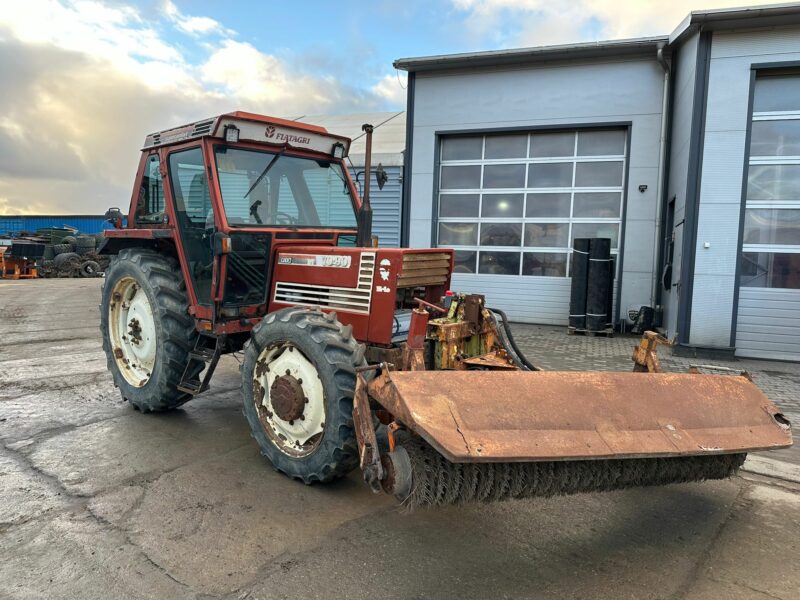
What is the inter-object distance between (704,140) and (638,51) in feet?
9.70

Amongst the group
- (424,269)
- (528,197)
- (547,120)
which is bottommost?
(424,269)

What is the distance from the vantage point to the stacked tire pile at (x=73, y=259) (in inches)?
900

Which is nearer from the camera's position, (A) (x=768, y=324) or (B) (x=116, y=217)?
(B) (x=116, y=217)

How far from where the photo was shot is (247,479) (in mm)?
3764

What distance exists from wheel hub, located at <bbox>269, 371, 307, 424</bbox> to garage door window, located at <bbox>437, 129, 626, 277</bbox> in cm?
891

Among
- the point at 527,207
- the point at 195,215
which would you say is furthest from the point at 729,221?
the point at 195,215

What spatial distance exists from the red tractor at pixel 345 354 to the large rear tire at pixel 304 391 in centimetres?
1

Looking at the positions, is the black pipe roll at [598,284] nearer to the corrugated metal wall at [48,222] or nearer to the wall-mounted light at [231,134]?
the wall-mounted light at [231,134]

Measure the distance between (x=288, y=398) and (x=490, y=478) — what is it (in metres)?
1.42

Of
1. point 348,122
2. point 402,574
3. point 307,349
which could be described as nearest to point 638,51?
point 348,122

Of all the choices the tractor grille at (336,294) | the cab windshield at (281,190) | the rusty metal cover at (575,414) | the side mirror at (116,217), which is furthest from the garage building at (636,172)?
the side mirror at (116,217)

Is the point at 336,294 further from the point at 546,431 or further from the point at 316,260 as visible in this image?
the point at 546,431

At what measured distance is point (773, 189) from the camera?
8.59 m

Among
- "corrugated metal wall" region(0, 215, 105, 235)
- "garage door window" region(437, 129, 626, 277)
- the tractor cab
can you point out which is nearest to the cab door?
the tractor cab
